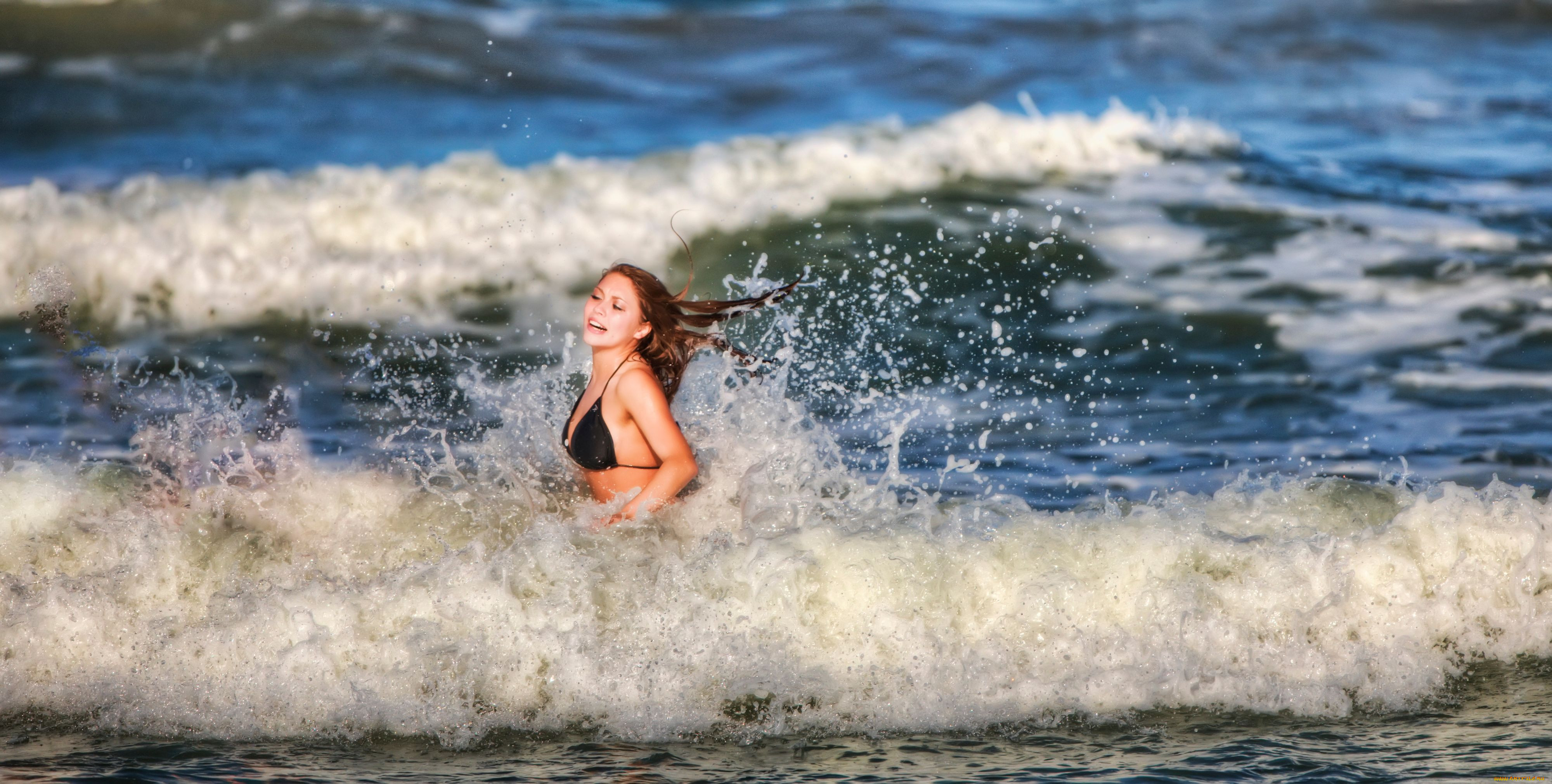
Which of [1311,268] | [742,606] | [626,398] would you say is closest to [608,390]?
[626,398]

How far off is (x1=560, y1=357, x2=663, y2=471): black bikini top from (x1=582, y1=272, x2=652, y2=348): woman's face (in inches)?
3.7

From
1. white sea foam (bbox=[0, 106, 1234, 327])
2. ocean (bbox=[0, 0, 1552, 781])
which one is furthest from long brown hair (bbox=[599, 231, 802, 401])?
white sea foam (bbox=[0, 106, 1234, 327])

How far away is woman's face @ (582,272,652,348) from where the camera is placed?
4777 millimetres

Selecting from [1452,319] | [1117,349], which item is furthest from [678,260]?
[1452,319]

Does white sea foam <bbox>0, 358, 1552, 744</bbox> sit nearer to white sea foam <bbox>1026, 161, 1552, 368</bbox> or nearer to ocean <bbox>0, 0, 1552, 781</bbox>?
ocean <bbox>0, 0, 1552, 781</bbox>

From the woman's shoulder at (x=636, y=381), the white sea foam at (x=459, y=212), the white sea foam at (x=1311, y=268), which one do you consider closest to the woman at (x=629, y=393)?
the woman's shoulder at (x=636, y=381)

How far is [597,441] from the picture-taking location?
15.7ft

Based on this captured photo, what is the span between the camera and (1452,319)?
991 centimetres

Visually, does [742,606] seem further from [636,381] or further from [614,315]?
[614,315]

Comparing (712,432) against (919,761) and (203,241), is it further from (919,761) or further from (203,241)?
(203,241)

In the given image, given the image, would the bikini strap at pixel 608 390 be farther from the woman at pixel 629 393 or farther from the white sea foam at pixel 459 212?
the white sea foam at pixel 459 212

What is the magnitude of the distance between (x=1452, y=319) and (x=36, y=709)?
9.54 meters

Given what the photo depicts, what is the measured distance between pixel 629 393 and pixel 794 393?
9.55ft

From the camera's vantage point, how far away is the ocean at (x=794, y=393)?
3.92m
